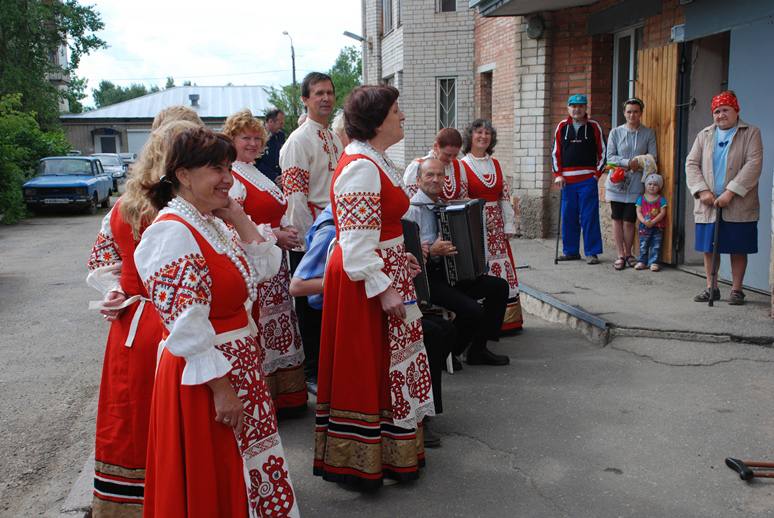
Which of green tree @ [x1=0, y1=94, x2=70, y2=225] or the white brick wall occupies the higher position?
the white brick wall

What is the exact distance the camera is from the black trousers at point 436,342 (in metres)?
4.38

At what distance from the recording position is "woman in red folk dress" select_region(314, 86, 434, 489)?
12.1 feet

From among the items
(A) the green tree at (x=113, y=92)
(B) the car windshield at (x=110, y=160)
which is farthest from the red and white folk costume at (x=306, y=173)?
(A) the green tree at (x=113, y=92)

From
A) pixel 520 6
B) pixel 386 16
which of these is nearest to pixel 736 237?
pixel 520 6

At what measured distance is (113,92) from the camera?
128 metres

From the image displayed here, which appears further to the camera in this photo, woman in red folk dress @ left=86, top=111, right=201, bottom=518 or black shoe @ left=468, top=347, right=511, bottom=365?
black shoe @ left=468, top=347, right=511, bottom=365

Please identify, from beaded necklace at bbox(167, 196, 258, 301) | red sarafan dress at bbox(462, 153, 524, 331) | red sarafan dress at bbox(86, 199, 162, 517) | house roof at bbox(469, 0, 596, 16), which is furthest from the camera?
house roof at bbox(469, 0, 596, 16)

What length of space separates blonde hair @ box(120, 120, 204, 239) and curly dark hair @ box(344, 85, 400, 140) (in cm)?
109

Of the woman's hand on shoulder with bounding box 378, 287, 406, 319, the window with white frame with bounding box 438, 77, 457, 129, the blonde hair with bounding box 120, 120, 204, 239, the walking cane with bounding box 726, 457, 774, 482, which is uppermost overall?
the window with white frame with bounding box 438, 77, 457, 129

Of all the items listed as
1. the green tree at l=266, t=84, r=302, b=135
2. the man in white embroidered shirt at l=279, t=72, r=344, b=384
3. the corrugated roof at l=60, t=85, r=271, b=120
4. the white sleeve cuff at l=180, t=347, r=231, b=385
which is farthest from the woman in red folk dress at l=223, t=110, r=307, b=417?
the corrugated roof at l=60, t=85, r=271, b=120

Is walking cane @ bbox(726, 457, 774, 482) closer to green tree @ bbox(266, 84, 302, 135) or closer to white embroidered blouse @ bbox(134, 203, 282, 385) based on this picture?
white embroidered blouse @ bbox(134, 203, 282, 385)

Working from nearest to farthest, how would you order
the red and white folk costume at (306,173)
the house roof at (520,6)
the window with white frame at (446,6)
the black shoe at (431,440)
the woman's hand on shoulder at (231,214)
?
the woman's hand on shoulder at (231,214) < the black shoe at (431,440) < the red and white folk costume at (306,173) < the house roof at (520,6) < the window with white frame at (446,6)

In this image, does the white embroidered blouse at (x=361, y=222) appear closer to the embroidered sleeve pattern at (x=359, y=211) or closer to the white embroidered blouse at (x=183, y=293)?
the embroidered sleeve pattern at (x=359, y=211)

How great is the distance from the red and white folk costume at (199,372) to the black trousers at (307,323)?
2.53 metres
